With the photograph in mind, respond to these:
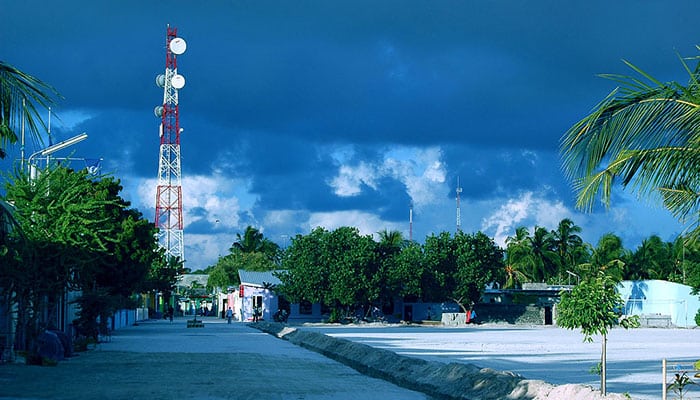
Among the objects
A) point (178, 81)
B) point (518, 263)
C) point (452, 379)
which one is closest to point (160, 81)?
point (178, 81)

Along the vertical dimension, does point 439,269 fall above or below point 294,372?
above

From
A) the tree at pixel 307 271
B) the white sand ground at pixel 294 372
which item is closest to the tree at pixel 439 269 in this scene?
the tree at pixel 307 271

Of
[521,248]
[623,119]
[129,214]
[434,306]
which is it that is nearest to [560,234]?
[521,248]

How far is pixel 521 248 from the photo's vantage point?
314 ft

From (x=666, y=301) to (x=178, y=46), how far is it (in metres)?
46.6

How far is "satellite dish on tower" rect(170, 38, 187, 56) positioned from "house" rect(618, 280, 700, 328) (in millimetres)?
41746

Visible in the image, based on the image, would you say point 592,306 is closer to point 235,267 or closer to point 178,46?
point 178,46

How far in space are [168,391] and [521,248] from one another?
79.7 m

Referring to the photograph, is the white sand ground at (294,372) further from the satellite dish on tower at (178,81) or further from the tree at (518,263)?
the tree at (518,263)

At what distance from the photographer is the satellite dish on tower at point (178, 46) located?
76500mm

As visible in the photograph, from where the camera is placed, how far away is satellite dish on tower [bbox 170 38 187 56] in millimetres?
76500

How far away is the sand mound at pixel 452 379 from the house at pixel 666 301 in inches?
1908

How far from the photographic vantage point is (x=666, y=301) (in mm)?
73750

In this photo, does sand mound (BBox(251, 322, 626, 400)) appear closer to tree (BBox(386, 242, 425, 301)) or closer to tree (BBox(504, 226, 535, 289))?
tree (BBox(386, 242, 425, 301))
